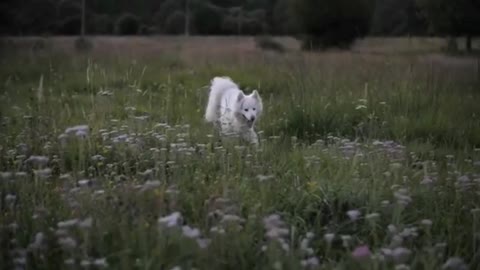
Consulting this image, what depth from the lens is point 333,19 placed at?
A: 29.3 meters

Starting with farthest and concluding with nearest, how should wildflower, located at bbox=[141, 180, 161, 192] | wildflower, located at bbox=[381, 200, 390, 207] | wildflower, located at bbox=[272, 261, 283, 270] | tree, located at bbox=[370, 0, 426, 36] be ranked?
tree, located at bbox=[370, 0, 426, 36] → wildflower, located at bbox=[381, 200, 390, 207] → wildflower, located at bbox=[141, 180, 161, 192] → wildflower, located at bbox=[272, 261, 283, 270]

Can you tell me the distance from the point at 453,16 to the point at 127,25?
679 inches

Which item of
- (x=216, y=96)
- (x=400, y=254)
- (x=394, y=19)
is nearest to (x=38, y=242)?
(x=400, y=254)

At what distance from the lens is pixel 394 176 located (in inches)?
156

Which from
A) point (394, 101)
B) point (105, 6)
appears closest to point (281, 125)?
point (394, 101)

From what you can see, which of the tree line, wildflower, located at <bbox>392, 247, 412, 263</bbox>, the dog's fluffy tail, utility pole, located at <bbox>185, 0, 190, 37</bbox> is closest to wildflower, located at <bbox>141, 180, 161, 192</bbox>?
wildflower, located at <bbox>392, 247, 412, 263</bbox>

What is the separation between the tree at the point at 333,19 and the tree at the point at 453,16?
2.77 meters

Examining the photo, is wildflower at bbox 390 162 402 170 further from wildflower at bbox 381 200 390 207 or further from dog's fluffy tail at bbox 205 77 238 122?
dog's fluffy tail at bbox 205 77 238 122

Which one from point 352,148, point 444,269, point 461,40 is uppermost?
point 461,40

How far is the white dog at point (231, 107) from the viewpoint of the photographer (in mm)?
6559

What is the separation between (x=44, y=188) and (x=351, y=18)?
27250 millimetres

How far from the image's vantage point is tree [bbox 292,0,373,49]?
2917 cm

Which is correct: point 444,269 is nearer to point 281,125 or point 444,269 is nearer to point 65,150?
point 65,150

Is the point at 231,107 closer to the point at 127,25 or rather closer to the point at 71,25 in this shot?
the point at 71,25
